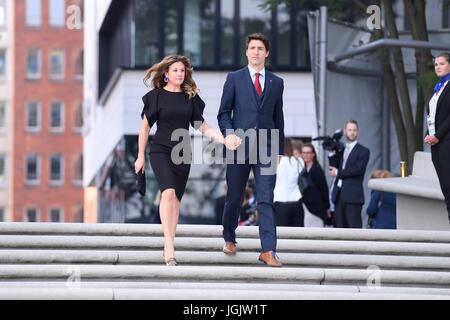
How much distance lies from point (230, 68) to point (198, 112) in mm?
26358

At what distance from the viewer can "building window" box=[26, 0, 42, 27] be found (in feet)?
379

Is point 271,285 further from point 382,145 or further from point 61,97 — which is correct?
point 61,97

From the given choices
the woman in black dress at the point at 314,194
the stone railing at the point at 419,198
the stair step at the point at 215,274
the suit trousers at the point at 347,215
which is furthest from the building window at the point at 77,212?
the stair step at the point at 215,274

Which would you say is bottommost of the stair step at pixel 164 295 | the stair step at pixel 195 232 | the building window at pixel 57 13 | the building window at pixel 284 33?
the stair step at pixel 164 295

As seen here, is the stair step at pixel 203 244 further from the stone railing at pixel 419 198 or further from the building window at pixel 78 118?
the building window at pixel 78 118

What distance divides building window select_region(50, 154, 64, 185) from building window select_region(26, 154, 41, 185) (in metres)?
0.92

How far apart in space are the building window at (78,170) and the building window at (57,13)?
8618 mm

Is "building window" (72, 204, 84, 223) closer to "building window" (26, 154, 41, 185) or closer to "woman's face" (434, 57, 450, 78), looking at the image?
"building window" (26, 154, 41, 185)

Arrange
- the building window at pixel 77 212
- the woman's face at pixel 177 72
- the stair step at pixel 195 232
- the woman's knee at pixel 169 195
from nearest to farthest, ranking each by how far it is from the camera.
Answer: the woman's knee at pixel 169 195, the woman's face at pixel 177 72, the stair step at pixel 195 232, the building window at pixel 77 212

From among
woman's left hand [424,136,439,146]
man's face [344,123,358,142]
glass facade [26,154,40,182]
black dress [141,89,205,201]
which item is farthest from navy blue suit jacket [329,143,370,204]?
glass facade [26,154,40,182]

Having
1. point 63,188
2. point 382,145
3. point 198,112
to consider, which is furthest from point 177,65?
point 63,188

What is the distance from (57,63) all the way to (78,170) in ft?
23.4

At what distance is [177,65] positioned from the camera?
54.9 ft

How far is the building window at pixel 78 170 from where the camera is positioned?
113 m
